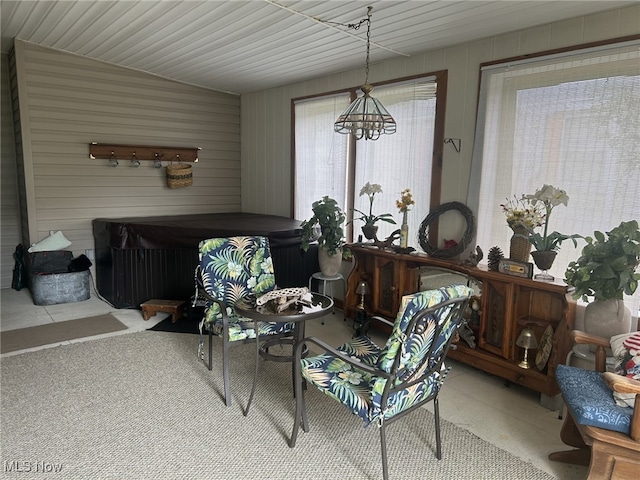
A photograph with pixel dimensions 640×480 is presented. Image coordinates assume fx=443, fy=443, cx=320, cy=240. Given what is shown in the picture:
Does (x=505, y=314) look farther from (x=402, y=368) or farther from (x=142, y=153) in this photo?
(x=142, y=153)

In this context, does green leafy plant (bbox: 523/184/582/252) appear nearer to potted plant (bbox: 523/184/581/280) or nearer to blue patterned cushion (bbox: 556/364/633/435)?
potted plant (bbox: 523/184/581/280)

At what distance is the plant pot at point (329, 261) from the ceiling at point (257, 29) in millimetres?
1826

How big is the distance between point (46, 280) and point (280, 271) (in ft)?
8.36

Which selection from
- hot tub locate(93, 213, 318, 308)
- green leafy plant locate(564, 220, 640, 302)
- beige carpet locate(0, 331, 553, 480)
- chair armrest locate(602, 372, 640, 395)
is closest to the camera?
chair armrest locate(602, 372, 640, 395)

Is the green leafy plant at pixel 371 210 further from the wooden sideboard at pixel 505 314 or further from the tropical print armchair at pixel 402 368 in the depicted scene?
the tropical print armchair at pixel 402 368

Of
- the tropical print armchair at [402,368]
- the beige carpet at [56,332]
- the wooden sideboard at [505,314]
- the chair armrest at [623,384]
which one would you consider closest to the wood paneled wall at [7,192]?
the beige carpet at [56,332]

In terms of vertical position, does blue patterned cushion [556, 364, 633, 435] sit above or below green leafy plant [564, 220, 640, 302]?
below

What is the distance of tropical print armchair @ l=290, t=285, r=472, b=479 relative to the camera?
1907 millimetres

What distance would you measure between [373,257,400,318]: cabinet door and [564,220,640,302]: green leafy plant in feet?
5.25

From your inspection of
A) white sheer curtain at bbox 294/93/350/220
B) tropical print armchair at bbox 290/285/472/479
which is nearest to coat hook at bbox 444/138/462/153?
white sheer curtain at bbox 294/93/350/220

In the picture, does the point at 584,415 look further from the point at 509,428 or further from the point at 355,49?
the point at 355,49

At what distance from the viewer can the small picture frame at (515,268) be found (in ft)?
9.70

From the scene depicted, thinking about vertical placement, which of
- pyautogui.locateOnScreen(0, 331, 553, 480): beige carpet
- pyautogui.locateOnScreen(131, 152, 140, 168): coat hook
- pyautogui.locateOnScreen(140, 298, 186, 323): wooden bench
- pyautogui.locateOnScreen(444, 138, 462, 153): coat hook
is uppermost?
pyautogui.locateOnScreen(444, 138, 462, 153): coat hook

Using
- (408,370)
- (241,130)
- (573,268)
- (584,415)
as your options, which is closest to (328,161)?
(241,130)
